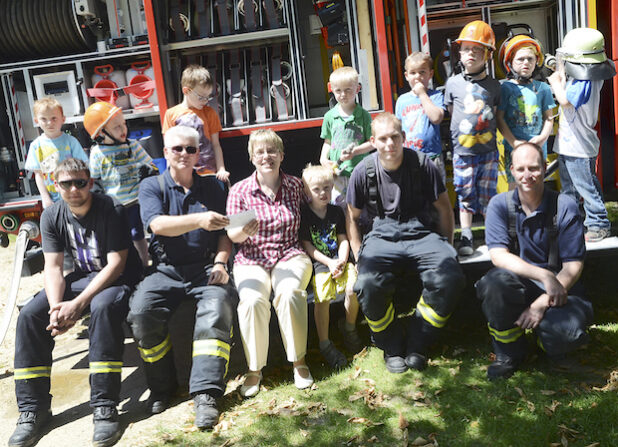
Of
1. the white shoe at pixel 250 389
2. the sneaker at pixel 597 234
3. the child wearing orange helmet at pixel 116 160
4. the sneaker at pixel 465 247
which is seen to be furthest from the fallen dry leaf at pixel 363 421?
the child wearing orange helmet at pixel 116 160

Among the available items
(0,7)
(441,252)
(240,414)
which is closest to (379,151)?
(441,252)

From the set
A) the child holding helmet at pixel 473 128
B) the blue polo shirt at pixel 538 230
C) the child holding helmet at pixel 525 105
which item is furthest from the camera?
the child holding helmet at pixel 525 105

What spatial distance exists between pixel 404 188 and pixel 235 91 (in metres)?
2.71

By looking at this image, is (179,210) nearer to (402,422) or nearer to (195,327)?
(195,327)

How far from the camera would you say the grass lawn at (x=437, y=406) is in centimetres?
297

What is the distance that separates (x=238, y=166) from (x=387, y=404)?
10.5 feet

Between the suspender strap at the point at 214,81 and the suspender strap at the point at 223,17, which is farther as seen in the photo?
the suspender strap at the point at 223,17

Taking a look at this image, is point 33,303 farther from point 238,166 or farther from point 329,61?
point 329,61

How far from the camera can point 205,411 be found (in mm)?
3332

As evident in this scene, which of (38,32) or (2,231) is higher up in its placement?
(38,32)

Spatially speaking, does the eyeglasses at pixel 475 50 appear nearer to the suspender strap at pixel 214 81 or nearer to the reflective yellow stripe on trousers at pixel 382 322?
the reflective yellow stripe on trousers at pixel 382 322

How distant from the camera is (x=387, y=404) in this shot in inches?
131

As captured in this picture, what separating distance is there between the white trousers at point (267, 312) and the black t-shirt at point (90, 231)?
2.91 feet

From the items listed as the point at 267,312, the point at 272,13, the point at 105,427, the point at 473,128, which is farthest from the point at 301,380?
the point at 272,13
